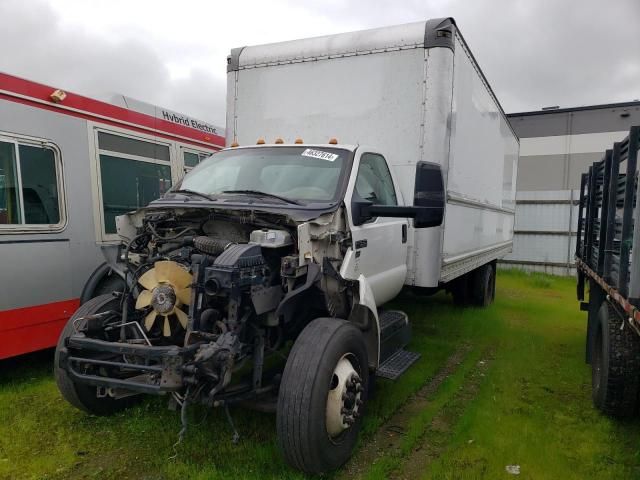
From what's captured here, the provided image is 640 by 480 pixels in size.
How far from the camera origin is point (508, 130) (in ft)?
31.9

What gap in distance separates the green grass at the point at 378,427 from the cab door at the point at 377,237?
1.10 meters

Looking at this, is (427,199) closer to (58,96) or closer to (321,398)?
(321,398)

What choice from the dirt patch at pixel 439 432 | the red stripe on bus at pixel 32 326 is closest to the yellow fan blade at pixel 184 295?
the dirt patch at pixel 439 432

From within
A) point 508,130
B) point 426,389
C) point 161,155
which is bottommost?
point 426,389

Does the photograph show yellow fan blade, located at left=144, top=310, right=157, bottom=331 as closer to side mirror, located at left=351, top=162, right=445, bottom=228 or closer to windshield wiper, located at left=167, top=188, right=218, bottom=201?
windshield wiper, located at left=167, top=188, right=218, bottom=201

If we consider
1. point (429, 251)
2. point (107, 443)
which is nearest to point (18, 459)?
point (107, 443)

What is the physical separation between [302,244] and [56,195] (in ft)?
11.1

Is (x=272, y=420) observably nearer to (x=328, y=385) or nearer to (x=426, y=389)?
(x=328, y=385)

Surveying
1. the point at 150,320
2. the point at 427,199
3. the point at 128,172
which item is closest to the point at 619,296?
the point at 427,199

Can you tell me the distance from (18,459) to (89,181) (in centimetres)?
328

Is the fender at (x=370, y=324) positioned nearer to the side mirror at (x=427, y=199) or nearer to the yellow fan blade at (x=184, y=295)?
the side mirror at (x=427, y=199)

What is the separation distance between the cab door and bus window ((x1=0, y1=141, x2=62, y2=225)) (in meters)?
3.34

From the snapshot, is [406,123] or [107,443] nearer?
[107,443]

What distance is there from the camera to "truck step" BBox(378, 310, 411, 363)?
14.9 ft
